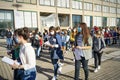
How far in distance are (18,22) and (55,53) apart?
1127 inches

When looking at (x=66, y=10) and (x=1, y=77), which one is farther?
(x=66, y=10)

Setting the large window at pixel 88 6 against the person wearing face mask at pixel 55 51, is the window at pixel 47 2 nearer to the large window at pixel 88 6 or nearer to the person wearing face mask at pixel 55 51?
the large window at pixel 88 6

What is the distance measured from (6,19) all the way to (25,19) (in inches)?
162

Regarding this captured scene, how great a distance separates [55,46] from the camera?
23.4 ft

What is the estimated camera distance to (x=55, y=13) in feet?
138

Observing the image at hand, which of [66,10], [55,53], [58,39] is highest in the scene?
[66,10]

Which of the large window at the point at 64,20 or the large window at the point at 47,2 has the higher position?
the large window at the point at 47,2

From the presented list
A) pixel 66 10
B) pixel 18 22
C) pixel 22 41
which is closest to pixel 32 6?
pixel 18 22

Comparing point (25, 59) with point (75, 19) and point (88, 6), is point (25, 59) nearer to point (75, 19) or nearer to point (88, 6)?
point (75, 19)

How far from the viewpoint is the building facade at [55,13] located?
3319 cm

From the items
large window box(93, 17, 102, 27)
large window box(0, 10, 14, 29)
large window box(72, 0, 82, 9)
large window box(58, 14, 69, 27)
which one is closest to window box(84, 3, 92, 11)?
large window box(72, 0, 82, 9)

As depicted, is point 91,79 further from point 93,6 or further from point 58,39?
point 93,6

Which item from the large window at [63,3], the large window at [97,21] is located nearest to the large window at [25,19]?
the large window at [63,3]

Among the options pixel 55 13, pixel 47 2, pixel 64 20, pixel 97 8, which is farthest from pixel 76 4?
pixel 97 8
